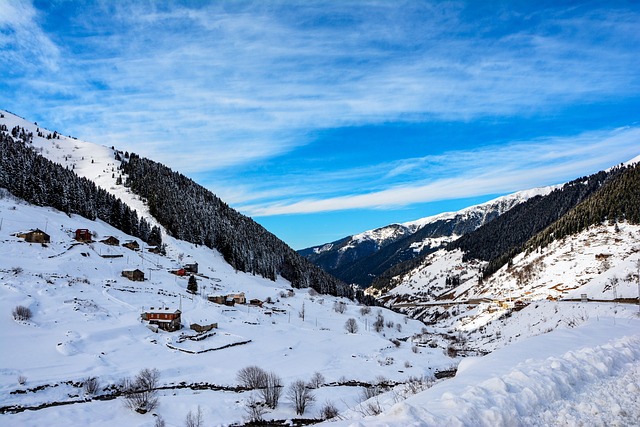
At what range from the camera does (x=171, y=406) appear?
1277 inches

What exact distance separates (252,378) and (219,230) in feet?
401

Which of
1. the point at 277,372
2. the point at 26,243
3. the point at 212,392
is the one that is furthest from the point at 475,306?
the point at 26,243

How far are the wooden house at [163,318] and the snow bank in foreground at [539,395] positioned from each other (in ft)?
183

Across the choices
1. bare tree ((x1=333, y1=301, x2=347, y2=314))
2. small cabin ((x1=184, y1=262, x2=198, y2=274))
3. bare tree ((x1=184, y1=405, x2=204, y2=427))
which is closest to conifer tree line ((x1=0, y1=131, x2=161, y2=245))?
small cabin ((x1=184, y1=262, x2=198, y2=274))

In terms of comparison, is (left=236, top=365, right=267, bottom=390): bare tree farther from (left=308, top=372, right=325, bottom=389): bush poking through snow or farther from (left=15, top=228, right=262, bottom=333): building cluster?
(left=15, top=228, right=262, bottom=333): building cluster

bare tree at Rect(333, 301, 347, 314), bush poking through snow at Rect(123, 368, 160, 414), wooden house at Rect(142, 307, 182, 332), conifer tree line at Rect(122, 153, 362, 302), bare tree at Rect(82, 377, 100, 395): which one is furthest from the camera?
conifer tree line at Rect(122, 153, 362, 302)

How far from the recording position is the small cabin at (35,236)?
266 ft

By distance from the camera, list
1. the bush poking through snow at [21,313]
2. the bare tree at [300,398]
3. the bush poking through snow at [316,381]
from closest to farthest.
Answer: the bare tree at [300,398] → the bush poking through snow at [316,381] → the bush poking through snow at [21,313]

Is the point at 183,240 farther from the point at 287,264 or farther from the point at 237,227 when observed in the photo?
the point at 287,264

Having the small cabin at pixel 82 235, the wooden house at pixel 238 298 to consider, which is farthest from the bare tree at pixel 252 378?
the small cabin at pixel 82 235

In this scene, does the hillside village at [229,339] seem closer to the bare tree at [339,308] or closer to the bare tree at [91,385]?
the bare tree at [91,385]

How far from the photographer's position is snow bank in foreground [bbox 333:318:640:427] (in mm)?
8844

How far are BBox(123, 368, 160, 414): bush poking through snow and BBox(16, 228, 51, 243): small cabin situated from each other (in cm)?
6074

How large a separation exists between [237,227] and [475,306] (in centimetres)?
10714
